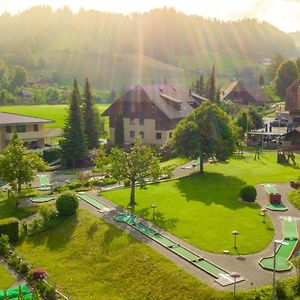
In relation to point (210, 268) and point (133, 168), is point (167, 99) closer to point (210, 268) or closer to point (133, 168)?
point (133, 168)

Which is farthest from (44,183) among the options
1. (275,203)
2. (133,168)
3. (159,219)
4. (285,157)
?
(285,157)

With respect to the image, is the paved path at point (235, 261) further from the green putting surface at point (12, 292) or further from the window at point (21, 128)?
the window at point (21, 128)

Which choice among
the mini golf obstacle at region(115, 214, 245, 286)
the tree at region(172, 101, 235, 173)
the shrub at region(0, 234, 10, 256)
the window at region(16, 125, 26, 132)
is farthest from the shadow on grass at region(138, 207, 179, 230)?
the window at region(16, 125, 26, 132)

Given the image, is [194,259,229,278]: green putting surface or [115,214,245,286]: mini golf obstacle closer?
[115,214,245,286]: mini golf obstacle

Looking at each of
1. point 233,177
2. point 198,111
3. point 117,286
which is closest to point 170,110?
point 198,111

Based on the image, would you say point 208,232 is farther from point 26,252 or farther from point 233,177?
point 233,177

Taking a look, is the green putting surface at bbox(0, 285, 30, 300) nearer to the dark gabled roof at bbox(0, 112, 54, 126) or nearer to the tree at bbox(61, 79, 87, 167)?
the tree at bbox(61, 79, 87, 167)

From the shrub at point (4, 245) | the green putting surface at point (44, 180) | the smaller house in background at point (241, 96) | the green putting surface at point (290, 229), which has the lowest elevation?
the shrub at point (4, 245)

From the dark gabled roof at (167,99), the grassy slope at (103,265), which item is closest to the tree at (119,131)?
the dark gabled roof at (167,99)
